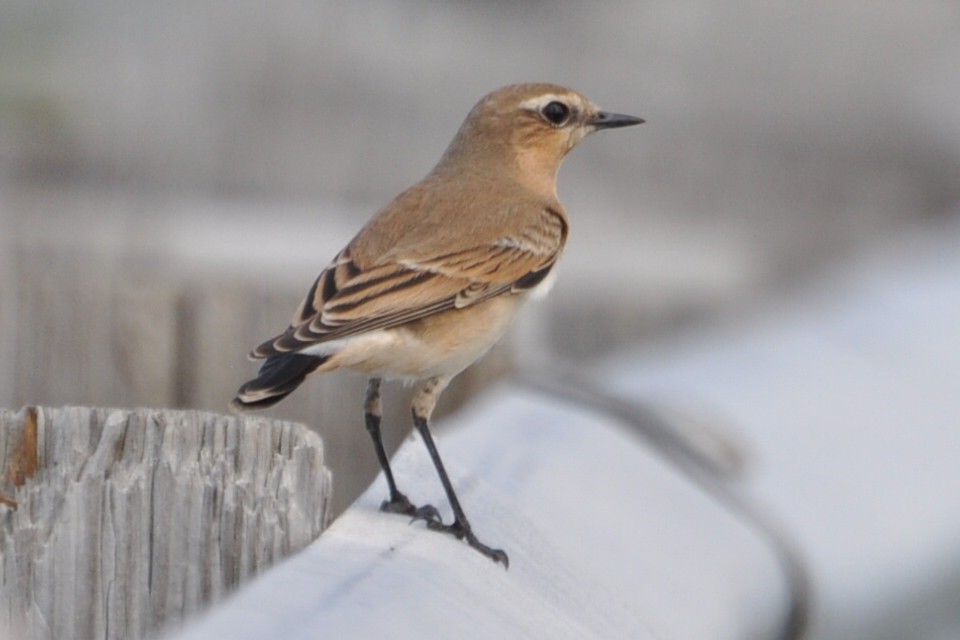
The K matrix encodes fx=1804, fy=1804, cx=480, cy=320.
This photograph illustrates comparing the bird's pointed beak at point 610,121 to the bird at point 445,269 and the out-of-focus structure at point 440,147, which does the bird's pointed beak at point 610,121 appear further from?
the out-of-focus structure at point 440,147

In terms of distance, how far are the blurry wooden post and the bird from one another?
835 mm

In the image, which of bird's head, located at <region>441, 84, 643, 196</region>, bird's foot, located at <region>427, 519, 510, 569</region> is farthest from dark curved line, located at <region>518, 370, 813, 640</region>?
bird's head, located at <region>441, 84, 643, 196</region>

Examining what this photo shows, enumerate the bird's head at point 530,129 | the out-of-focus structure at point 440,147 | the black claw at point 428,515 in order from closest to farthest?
the black claw at point 428,515
the bird's head at point 530,129
the out-of-focus structure at point 440,147

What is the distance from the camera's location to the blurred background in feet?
23.8

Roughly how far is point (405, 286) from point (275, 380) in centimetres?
87

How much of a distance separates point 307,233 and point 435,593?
641cm

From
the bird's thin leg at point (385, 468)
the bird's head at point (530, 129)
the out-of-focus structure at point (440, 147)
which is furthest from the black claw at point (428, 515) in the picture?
the bird's head at point (530, 129)

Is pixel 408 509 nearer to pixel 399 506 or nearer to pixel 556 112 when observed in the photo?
pixel 399 506

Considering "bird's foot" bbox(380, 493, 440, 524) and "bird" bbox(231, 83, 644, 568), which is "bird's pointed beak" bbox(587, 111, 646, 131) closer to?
"bird" bbox(231, 83, 644, 568)

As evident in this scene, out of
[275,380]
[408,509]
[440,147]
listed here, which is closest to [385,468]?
[275,380]

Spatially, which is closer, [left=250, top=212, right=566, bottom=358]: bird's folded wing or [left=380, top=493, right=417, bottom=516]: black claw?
[left=380, top=493, right=417, bottom=516]: black claw

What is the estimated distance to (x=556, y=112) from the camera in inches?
239

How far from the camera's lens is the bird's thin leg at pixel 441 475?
3.06 m

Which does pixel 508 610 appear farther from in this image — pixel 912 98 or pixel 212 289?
pixel 912 98
